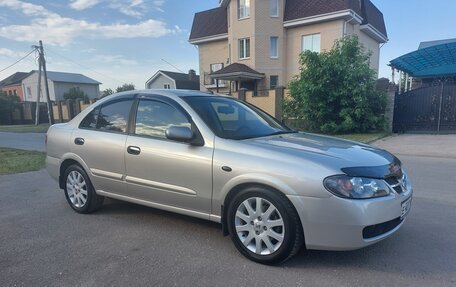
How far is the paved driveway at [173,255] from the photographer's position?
2.96 meters

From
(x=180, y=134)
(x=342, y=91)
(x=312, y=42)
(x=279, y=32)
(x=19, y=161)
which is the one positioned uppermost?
(x=279, y=32)

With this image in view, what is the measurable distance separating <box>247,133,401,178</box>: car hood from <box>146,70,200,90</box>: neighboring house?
3939 cm

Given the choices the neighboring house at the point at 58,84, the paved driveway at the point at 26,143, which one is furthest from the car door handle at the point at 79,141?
the neighboring house at the point at 58,84

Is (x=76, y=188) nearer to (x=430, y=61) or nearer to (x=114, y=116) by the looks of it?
→ (x=114, y=116)

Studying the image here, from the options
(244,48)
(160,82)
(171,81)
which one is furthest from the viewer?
(160,82)

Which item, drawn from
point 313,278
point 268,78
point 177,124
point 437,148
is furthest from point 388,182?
point 268,78

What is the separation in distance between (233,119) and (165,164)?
98cm

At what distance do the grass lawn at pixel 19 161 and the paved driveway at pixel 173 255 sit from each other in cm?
369

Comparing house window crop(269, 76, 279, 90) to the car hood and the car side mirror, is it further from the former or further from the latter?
the car side mirror

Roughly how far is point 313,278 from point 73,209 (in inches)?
141

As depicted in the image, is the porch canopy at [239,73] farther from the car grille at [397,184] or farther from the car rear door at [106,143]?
the car grille at [397,184]

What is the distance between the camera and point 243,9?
2567 cm

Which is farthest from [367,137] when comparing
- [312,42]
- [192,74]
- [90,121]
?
[192,74]

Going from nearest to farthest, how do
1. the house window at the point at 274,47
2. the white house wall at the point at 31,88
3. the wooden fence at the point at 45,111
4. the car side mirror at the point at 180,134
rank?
the car side mirror at the point at 180,134 → the house window at the point at 274,47 → the wooden fence at the point at 45,111 → the white house wall at the point at 31,88
